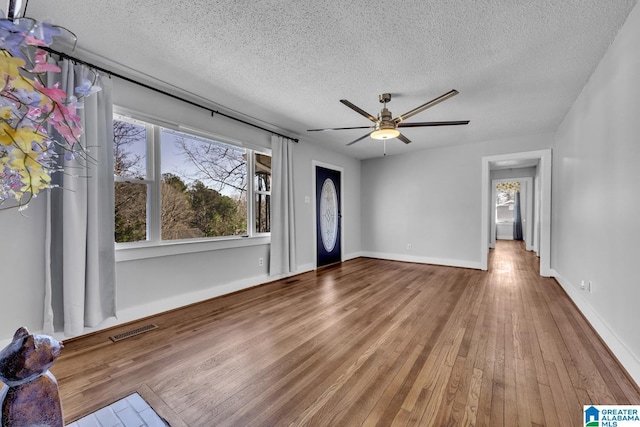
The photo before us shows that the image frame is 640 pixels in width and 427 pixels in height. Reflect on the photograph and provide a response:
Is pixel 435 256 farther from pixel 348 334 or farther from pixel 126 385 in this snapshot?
pixel 126 385

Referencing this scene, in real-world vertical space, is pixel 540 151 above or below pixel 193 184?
above

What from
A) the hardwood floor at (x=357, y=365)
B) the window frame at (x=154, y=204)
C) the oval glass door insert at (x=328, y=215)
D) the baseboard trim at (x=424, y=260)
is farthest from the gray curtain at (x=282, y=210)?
the baseboard trim at (x=424, y=260)

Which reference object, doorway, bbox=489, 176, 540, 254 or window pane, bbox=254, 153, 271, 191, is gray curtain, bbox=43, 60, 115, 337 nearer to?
window pane, bbox=254, 153, 271, 191

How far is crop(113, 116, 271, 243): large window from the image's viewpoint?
2.74 m

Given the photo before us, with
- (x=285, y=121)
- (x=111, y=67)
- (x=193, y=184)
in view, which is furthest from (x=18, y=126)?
(x=285, y=121)

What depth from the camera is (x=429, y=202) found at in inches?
219

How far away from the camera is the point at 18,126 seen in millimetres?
512

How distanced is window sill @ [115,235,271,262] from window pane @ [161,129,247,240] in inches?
4.9

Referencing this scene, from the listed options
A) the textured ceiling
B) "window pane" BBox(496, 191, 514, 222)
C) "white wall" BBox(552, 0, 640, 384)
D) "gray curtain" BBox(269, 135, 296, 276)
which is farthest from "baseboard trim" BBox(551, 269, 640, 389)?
"window pane" BBox(496, 191, 514, 222)

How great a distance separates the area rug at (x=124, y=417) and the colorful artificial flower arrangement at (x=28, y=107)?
71cm

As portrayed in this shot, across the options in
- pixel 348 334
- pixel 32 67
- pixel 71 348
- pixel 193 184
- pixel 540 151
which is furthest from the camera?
pixel 540 151

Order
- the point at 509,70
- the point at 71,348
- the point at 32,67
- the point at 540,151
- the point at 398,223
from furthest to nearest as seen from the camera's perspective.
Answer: the point at 398,223
the point at 540,151
the point at 509,70
the point at 71,348
the point at 32,67

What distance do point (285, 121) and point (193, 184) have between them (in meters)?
1.58

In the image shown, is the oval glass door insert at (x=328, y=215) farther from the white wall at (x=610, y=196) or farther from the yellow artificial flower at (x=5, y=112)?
the yellow artificial flower at (x=5, y=112)
